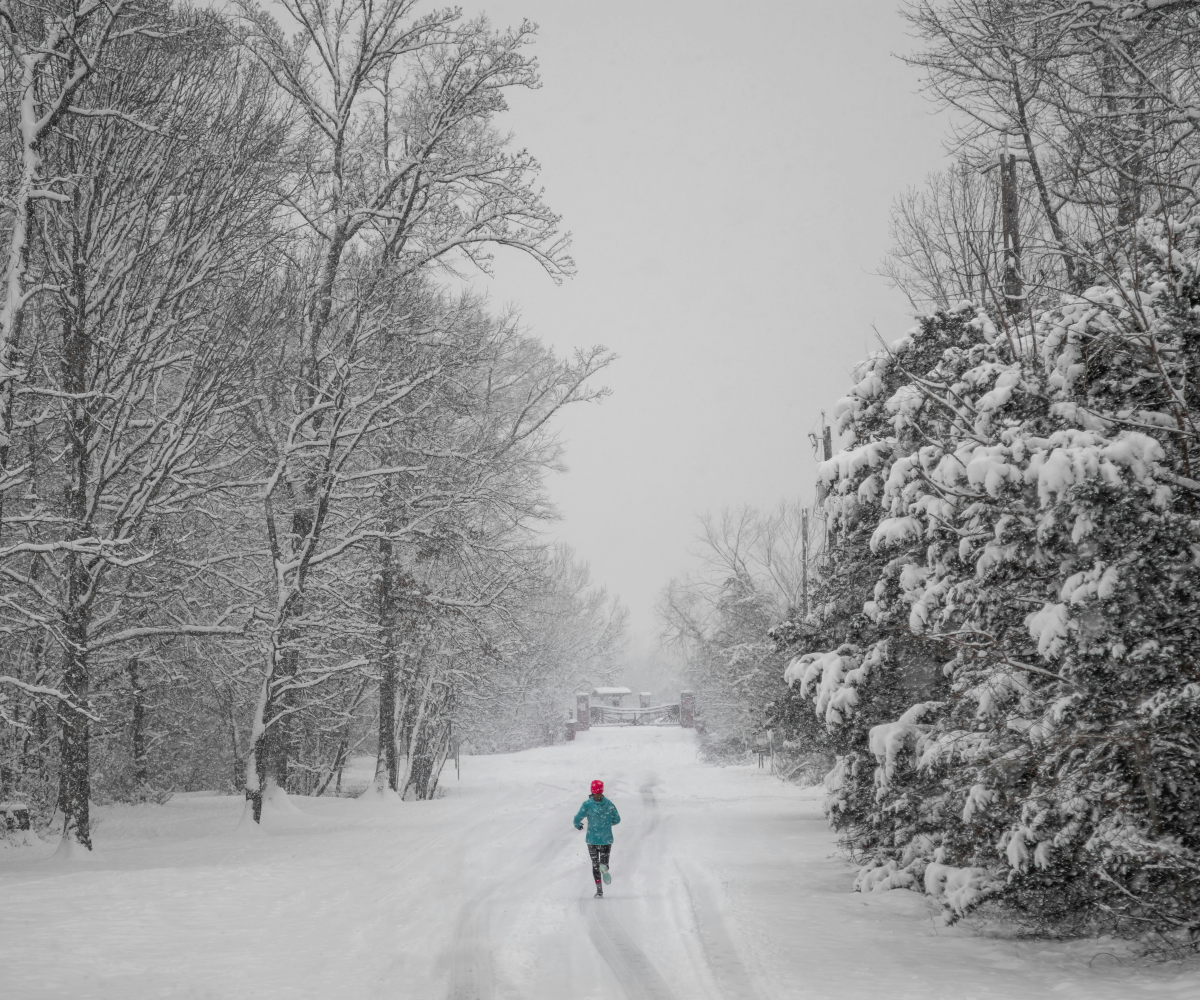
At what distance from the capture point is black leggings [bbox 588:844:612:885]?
411 inches

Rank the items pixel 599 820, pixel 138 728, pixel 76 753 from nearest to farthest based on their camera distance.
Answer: pixel 599 820 < pixel 76 753 < pixel 138 728

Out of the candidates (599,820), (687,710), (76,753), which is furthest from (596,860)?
(687,710)

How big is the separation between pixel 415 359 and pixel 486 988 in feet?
39.8

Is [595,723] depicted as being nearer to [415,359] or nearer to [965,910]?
[415,359]

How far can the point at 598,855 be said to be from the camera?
10.6m

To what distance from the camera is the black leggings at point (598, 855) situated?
10.4 metres

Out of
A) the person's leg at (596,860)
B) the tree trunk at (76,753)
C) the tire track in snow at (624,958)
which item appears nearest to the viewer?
the tire track in snow at (624,958)

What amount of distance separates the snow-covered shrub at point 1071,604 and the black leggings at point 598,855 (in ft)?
A: 10.5

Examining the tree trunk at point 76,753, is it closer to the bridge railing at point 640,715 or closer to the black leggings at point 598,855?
the black leggings at point 598,855

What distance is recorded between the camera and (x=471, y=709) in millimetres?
26781

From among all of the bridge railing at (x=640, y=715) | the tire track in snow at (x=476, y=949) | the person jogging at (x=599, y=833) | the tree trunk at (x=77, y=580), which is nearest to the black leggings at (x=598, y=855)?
the person jogging at (x=599, y=833)

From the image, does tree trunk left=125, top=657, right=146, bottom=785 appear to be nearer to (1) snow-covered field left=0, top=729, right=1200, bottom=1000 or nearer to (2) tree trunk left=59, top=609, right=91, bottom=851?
(1) snow-covered field left=0, top=729, right=1200, bottom=1000

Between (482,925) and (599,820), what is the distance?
236 centimetres

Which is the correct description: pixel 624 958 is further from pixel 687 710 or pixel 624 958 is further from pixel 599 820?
pixel 687 710
